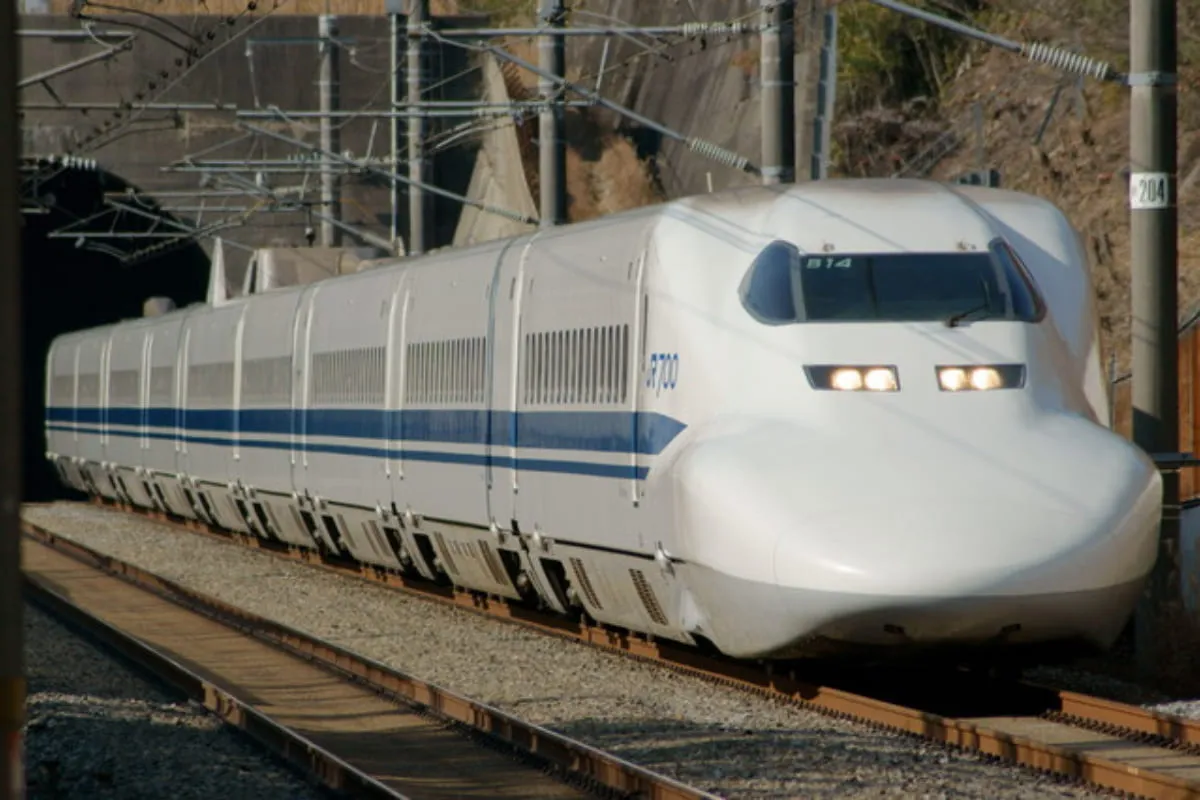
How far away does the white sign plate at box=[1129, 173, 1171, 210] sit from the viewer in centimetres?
1413

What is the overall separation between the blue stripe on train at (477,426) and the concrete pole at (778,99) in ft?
10.2

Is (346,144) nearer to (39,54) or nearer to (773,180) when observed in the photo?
(39,54)

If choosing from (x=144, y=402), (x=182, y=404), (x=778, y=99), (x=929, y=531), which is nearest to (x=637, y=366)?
(x=929, y=531)

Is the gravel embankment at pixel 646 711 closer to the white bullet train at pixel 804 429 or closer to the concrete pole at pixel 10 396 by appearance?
the white bullet train at pixel 804 429

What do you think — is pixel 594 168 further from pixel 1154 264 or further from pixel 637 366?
pixel 1154 264

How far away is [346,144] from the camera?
51312 millimetres

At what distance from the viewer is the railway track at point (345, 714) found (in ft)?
35.3

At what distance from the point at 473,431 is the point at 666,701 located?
19.3 feet

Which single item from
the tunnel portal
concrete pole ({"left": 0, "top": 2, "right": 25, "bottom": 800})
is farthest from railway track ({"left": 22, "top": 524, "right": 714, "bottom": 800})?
the tunnel portal

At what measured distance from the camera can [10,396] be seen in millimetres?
5066

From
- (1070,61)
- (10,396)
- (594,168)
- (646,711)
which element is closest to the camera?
(10,396)

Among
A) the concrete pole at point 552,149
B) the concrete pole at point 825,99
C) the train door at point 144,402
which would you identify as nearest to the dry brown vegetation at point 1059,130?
the concrete pole at point 825,99

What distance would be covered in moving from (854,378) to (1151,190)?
281 cm

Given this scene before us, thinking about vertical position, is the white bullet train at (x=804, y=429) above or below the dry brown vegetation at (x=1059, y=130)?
below
